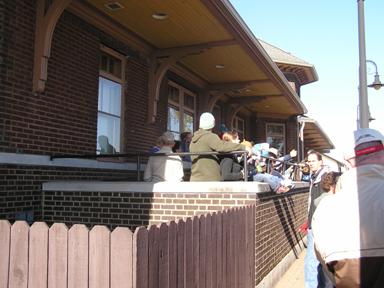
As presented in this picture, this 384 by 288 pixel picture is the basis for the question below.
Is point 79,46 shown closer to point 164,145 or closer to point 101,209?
point 164,145

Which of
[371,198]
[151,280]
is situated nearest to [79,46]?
[151,280]

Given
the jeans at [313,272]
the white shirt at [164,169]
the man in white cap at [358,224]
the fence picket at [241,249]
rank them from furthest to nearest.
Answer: the white shirt at [164,169], the jeans at [313,272], the fence picket at [241,249], the man in white cap at [358,224]

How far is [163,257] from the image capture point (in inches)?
130

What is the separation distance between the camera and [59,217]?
695cm

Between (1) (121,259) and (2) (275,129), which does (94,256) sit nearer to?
(1) (121,259)

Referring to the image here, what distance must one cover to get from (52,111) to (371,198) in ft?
18.2

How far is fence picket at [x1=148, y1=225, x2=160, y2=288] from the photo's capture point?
3084mm

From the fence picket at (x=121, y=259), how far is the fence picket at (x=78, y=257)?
0.19 meters

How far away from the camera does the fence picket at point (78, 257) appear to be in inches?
118

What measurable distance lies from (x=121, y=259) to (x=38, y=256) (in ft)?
1.94

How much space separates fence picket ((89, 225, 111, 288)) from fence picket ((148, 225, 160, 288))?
28cm

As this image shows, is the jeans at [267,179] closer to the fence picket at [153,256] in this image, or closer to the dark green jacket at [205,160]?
the dark green jacket at [205,160]

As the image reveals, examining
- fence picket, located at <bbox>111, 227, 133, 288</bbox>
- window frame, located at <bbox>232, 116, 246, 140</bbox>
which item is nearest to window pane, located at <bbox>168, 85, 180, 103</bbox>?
window frame, located at <bbox>232, 116, 246, 140</bbox>

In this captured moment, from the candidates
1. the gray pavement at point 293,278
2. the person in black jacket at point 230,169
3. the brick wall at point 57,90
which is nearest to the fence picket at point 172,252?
the person in black jacket at point 230,169
